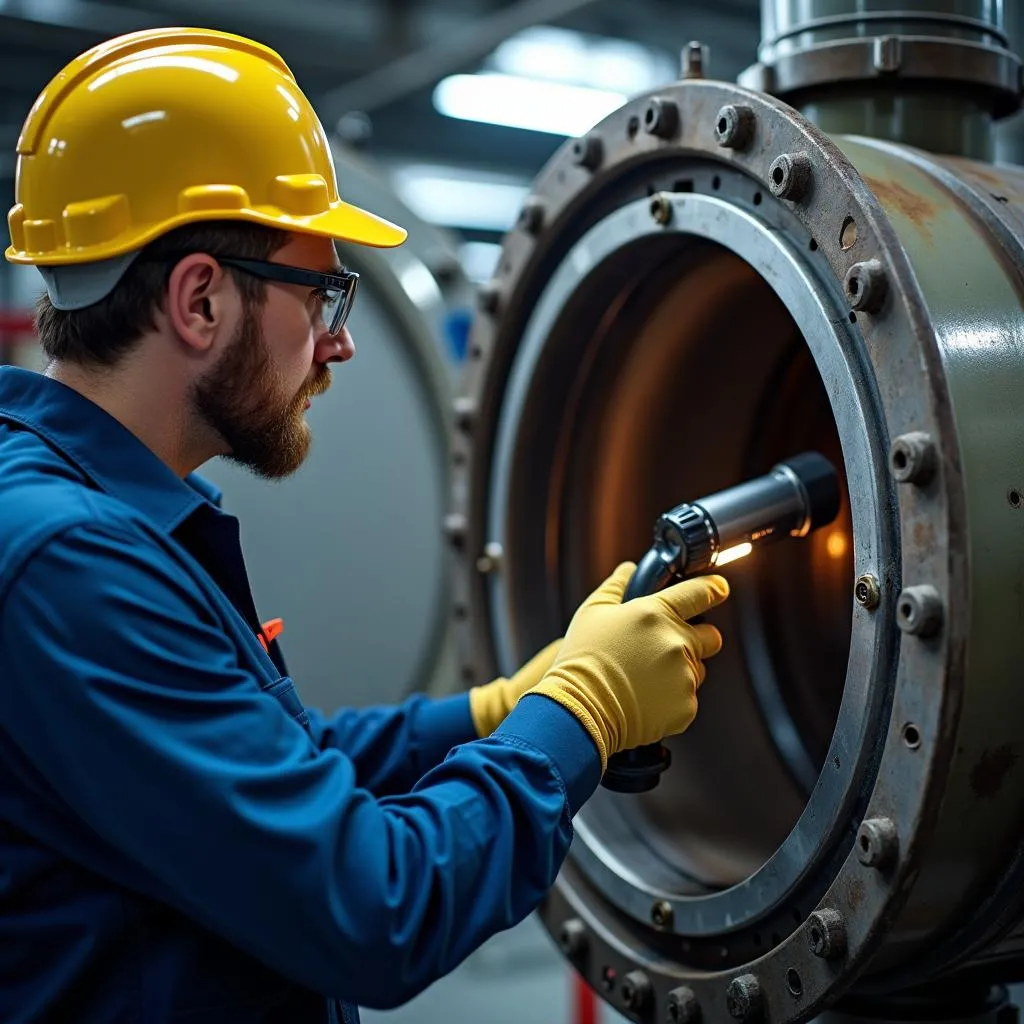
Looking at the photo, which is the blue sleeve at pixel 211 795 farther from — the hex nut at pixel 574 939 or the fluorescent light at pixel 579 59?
the fluorescent light at pixel 579 59

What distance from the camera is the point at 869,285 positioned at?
85 cm

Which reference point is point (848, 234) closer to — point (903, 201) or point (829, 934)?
point (903, 201)

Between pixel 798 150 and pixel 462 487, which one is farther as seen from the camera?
pixel 462 487

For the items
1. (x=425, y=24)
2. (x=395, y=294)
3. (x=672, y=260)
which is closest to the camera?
(x=672, y=260)

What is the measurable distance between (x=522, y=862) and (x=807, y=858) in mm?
214

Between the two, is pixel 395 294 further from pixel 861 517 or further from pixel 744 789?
pixel 861 517

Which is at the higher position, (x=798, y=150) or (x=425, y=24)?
(x=425, y=24)

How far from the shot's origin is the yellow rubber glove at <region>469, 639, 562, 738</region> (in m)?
1.27

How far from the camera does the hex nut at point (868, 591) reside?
0.87 m

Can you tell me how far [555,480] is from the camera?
1.42m

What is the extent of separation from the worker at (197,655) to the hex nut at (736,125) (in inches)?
11.5

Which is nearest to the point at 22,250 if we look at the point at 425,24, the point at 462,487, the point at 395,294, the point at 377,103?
the point at 462,487

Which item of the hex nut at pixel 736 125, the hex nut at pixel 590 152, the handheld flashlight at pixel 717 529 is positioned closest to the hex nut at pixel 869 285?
the hex nut at pixel 736 125

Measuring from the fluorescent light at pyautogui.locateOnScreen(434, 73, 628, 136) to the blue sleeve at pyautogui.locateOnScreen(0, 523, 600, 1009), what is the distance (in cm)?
405
